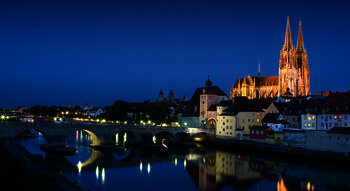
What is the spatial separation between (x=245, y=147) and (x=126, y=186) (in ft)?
121

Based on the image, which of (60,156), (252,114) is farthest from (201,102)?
(60,156)

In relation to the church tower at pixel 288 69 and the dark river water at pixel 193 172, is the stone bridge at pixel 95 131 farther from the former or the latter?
the church tower at pixel 288 69

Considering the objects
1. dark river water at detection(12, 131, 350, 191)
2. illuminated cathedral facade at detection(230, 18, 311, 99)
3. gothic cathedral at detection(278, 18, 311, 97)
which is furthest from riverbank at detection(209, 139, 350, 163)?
gothic cathedral at detection(278, 18, 311, 97)

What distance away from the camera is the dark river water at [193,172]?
1775 inches

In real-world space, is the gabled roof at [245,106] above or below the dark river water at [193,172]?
above

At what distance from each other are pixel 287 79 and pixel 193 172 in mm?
104803

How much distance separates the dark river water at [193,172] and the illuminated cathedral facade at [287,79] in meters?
87.0

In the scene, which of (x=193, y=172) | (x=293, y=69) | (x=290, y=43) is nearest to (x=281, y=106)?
(x=193, y=172)

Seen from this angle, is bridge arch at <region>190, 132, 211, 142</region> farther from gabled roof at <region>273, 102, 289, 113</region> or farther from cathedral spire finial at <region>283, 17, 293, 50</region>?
cathedral spire finial at <region>283, 17, 293, 50</region>

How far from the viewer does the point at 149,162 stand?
6128 cm

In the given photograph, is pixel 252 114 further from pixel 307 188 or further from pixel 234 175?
pixel 307 188

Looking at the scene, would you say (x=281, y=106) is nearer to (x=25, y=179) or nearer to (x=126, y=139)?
(x=126, y=139)

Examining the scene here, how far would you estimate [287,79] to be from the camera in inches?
5807

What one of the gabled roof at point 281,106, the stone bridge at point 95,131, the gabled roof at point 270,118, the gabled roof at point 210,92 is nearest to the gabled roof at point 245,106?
the gabled roof at point 281,106
